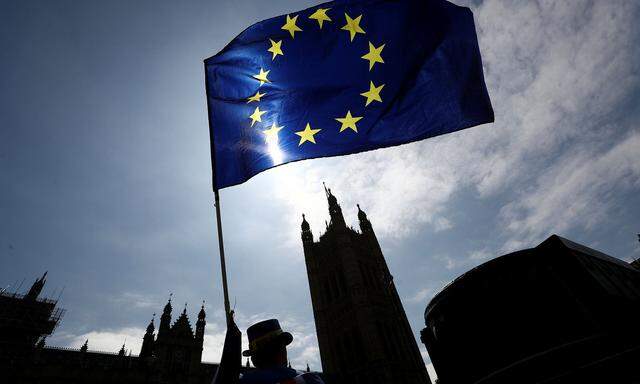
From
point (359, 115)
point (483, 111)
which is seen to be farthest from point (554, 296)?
point (359, 115)

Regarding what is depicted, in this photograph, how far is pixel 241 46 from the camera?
7988 mm

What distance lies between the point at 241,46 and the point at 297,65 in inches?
58.8

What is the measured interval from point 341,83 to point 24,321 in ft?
170

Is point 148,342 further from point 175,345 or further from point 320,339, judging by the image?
point 320,339

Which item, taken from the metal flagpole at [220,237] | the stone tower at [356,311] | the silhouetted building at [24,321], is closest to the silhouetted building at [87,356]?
the silhouetted building at [24,321]

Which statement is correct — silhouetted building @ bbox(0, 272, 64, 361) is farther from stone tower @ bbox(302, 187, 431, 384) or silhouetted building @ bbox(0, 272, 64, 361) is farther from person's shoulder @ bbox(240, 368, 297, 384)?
person's shoulder @ bbox(240, 368, 297, 384)

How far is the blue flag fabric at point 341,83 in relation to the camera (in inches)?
272

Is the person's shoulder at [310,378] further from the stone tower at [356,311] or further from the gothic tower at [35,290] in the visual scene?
the gothic tower at [35,290]

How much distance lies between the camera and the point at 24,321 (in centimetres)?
3916

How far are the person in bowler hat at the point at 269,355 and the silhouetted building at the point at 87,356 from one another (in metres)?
38.9

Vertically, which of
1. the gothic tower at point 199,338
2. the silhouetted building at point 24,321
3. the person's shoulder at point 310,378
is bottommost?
the person's shoulder at point 310,378

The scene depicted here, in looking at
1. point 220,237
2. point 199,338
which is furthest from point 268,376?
point 199,338

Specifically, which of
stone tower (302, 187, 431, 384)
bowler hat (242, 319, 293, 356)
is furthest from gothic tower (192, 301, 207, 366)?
bowler hat (242, 319, 293, 356)

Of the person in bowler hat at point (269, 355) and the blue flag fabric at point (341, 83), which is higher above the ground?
the blue flag fabric at point (341, 83)
